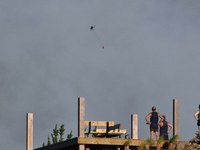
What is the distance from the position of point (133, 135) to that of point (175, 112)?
2.19m

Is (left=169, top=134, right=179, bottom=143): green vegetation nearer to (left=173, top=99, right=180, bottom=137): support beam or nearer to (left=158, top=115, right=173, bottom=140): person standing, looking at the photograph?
(left=173, top=99, right=180, bottom=137): support beam

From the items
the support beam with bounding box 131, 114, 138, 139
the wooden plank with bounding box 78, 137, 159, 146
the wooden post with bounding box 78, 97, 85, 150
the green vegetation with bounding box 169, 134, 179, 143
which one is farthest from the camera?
the support beam with bounding box 131, 114, 138, 139

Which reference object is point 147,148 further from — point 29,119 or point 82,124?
point 29,119

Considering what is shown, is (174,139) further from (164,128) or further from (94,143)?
(94,143)

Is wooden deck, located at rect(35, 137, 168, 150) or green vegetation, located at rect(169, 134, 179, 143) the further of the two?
green vegetation, located at rect(169, 134, 179, 143)

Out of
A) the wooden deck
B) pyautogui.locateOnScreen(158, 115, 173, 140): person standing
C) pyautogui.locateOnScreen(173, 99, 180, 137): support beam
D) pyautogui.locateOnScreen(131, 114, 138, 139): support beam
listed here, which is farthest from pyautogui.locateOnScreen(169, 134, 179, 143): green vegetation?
pyautogui.locateOnScreen(131, 114, 138, 139): support beam

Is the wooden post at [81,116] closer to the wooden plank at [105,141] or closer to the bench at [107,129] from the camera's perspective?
the wooden plank at [105,141]

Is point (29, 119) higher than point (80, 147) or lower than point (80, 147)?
higher

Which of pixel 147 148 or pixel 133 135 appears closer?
pixel 147 148

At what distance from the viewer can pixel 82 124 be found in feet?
60.3

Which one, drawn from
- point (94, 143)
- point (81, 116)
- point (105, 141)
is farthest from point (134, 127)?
point (81, 116)

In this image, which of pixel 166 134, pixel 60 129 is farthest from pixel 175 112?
pixel 60 129

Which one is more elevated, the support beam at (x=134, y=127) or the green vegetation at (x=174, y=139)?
the support beam at (x=134, y=127)

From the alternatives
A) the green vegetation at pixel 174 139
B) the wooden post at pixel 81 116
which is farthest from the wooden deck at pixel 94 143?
the green vegetation at pixel 174 139
